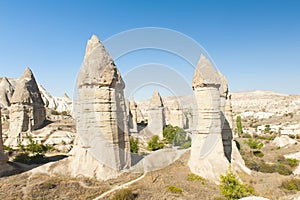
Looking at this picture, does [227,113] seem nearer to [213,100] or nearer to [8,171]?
[213,100]

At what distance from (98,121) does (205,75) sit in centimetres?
613

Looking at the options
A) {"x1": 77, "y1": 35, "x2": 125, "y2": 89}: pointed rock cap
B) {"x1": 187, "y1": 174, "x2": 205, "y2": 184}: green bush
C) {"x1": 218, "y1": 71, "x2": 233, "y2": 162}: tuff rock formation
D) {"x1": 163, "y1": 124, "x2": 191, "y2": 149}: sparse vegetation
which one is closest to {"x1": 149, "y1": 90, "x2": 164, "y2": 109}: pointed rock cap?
{"x1": 163, "y1": 124, "x2": 191, "y2": 149}: sparse vegetation

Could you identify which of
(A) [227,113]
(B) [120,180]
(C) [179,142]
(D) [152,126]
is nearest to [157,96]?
(D) [152,126]

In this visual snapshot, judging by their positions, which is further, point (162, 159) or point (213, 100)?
point (162, 159)

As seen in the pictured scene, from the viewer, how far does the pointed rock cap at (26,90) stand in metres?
21.2

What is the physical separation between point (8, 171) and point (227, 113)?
14279 mm

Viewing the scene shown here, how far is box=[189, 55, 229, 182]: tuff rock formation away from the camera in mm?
10914

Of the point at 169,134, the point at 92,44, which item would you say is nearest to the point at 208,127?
the point at 92,44

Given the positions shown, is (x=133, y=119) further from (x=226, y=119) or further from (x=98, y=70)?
(x=98, y=70)

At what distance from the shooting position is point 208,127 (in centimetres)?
1103

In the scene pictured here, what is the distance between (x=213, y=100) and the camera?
11062mm

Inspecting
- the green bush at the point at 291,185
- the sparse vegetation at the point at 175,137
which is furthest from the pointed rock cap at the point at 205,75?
the sparse vegetation at the point at 175,137

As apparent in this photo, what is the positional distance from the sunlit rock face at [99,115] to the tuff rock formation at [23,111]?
1358cm

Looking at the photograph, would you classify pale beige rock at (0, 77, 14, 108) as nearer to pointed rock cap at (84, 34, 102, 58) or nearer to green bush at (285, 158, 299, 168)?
pointed rock cap at (84, 34, 102, 58)
